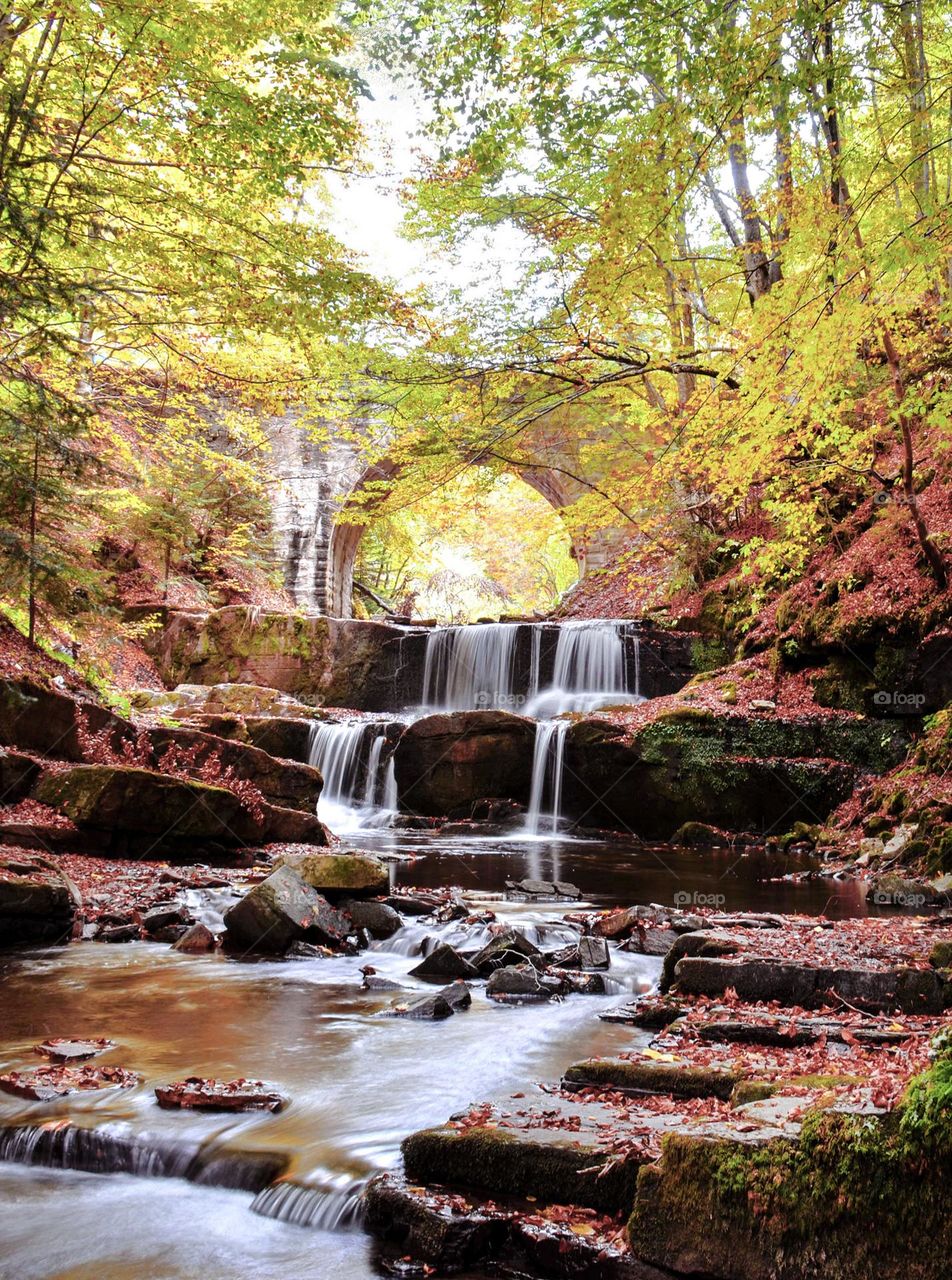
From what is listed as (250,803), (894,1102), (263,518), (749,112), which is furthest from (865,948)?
(263,518)

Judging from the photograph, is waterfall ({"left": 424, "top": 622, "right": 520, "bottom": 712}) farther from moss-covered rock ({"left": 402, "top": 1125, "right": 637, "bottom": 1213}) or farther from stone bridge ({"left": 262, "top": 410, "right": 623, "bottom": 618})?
moss-covered rock ({"left": 402, "top": 1125, "right": 637, "bottom": 1213})

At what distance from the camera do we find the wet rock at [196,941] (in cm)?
583

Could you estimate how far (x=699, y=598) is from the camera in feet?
55.5

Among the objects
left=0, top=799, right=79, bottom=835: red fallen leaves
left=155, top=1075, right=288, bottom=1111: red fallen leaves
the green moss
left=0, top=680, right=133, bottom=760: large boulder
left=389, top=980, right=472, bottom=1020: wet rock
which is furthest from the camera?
left=0, top=680, right=133, bottom=760: large boulder

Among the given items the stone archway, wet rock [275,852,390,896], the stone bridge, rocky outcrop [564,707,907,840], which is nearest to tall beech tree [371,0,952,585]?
rocky outcrop [564,707,907,840]

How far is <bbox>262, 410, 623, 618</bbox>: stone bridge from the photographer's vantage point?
2433 cm

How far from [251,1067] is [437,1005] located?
3.60ft

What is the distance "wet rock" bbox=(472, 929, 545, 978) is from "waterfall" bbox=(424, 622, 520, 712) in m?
11.9

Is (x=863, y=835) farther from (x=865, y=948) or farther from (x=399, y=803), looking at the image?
(x=399, y=803)

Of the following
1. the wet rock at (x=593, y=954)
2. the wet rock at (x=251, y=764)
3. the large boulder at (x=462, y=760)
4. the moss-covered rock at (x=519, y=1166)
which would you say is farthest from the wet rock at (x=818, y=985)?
the large boulder at (x=462, y=760)

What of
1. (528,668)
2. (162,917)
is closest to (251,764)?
(162,917)

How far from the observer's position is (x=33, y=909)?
5.72 metres

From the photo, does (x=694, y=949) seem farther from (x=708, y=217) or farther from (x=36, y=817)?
(x=708, y=217)

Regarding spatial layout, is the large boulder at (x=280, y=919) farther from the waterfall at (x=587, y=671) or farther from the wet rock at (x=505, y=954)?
the waterfall at (x=587, y=671)
